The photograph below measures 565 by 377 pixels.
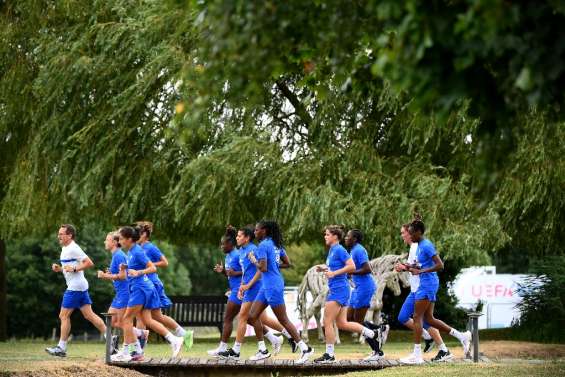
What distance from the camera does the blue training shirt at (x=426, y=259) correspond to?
49.3 feet

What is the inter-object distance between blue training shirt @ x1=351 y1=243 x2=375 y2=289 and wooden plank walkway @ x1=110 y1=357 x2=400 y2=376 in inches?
39.9

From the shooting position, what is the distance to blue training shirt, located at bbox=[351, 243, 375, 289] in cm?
1561

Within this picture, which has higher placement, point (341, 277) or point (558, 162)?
point (558, 162)

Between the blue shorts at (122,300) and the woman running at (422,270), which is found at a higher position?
the woman running at (422,270)

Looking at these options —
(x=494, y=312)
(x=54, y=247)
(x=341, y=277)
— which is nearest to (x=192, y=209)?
(x=341, y=277)

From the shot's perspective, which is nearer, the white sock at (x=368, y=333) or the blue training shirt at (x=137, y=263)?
the white sock at (x=368, y=333)

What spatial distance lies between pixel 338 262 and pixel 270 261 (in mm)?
869

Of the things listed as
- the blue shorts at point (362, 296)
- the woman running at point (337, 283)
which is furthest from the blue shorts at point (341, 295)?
the blue shorts at point (362, 296)

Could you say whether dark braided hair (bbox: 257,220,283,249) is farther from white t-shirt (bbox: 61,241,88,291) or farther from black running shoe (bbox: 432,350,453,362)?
white t-shirt (bbox: 61,241,88,291)

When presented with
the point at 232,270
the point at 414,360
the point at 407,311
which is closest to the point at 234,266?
the point at 232,270

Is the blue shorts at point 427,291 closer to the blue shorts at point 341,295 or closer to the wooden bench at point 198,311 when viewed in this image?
the blue shorts at point 341,295

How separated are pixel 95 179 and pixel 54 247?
99.0 ft

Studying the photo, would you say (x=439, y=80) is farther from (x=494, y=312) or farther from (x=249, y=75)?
(x=494, y=312)

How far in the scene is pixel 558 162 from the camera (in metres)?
21.4
